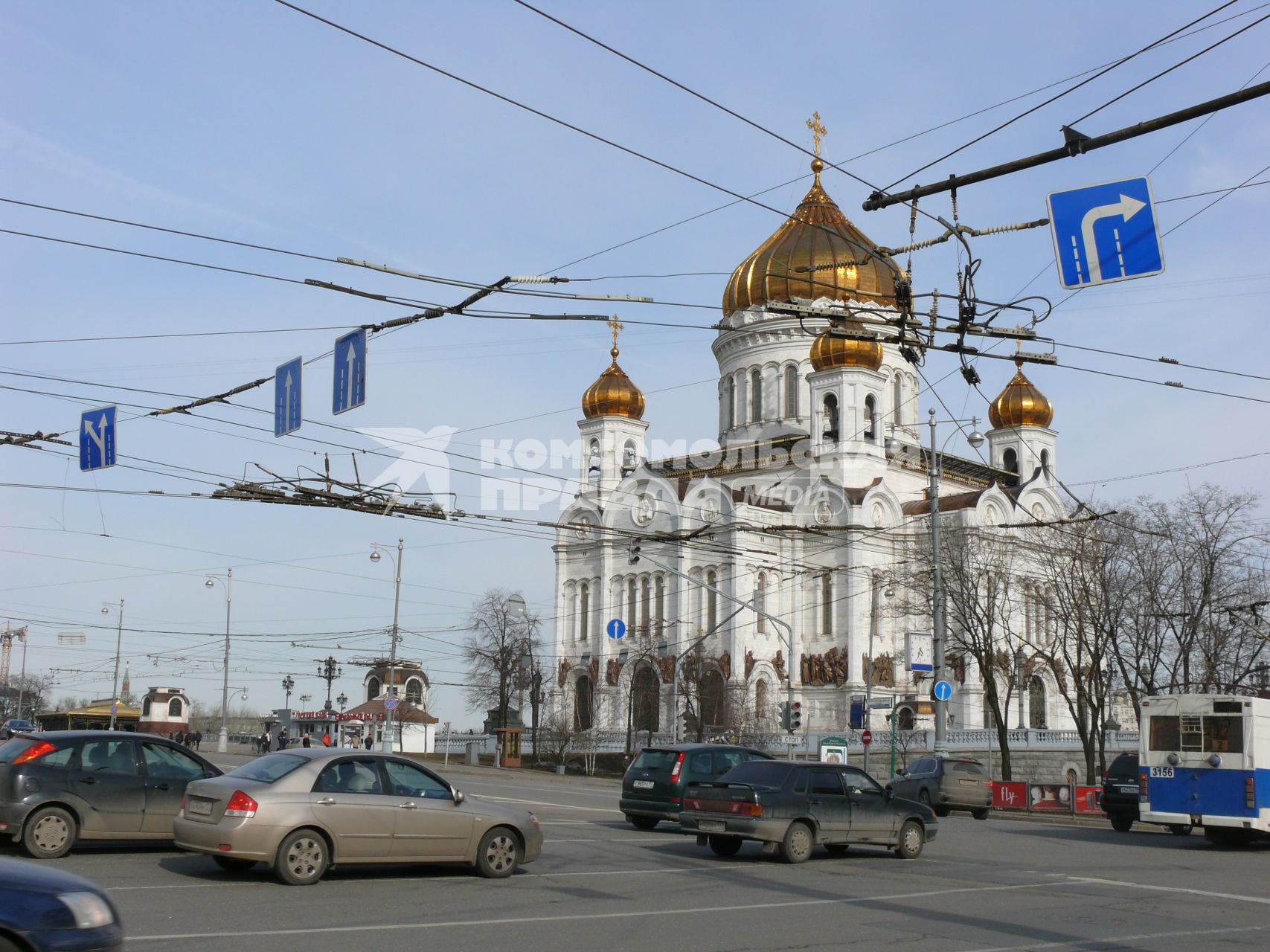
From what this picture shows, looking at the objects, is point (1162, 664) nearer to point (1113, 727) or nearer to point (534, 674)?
point (1113, 727)

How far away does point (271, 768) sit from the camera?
499 inches

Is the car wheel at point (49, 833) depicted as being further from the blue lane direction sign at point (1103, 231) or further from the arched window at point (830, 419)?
the arched window at point (830, 419)

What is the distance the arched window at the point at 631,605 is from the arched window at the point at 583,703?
3.48m

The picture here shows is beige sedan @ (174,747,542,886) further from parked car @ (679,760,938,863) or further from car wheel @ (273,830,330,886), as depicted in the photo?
parked car @ (679,760,938,863)

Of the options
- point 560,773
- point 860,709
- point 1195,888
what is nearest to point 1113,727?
point 860,709

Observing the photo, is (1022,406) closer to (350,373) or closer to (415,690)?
(415,690)

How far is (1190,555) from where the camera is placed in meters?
37.6

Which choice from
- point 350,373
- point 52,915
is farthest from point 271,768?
point 52,915

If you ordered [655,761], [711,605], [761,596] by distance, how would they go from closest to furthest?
[655,761], [761,596], [711,605]

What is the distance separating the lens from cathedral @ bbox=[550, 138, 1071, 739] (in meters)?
57.0

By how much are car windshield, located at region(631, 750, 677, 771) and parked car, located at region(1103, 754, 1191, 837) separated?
30.2 ft

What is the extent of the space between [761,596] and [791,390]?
41.0 feet

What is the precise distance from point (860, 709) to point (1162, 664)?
30.6 feet

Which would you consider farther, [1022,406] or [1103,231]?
[1022,406]
